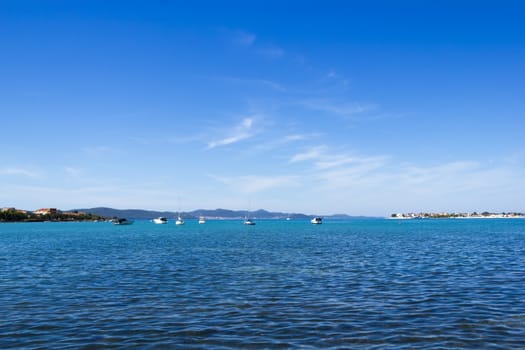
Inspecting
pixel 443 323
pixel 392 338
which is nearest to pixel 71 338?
pixel 392 338

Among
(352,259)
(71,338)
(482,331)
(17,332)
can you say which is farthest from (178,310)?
(352,259)

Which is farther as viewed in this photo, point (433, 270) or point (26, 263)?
point (26, 263)

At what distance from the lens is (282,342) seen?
1923 cm

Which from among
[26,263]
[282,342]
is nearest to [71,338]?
[282,342]

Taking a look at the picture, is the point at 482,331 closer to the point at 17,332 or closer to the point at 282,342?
the point at 282,342

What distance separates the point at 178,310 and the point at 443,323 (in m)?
15.4

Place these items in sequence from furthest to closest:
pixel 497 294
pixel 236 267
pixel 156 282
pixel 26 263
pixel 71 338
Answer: pixel 26 263 < pixel 236 267 < pixel 156 282 < pixel 497 294 < pixel 71 338

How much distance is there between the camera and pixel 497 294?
99.2 feet

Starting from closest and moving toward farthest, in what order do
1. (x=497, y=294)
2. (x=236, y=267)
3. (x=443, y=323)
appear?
(x=443, y=323), (x=497, y=294), (x=236, y=267)

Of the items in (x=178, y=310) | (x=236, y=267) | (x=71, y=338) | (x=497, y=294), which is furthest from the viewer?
(x=236, y=267)

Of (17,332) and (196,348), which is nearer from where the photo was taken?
(196,348)

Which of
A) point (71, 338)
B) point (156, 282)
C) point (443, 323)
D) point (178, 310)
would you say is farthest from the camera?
point (156, 282)

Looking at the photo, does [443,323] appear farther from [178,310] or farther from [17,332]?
[17,332]

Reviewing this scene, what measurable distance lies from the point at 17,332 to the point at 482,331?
77.4 ft
